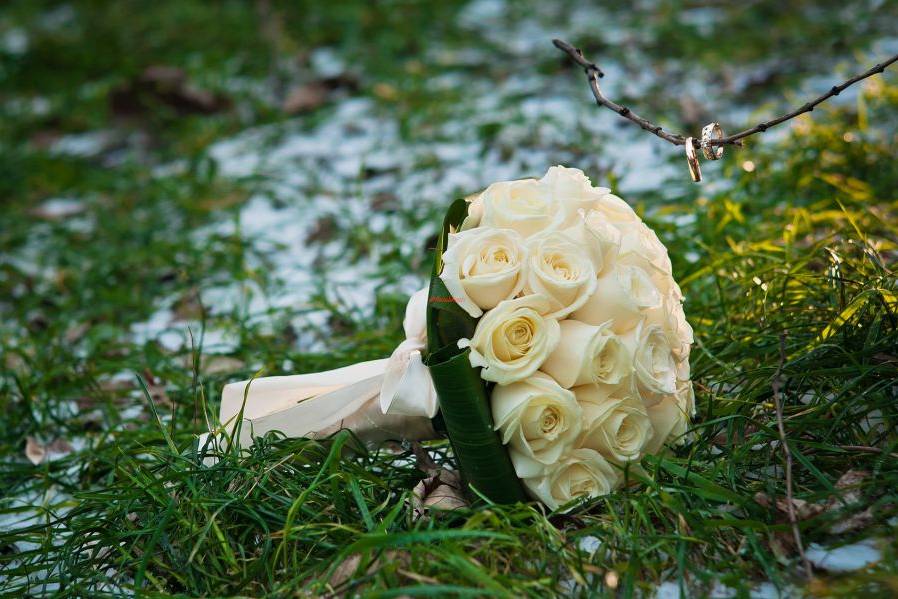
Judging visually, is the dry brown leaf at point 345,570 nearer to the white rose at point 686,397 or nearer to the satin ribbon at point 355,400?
the satin ribbon at point 355,400

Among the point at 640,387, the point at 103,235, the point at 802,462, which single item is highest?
the point at 640,387

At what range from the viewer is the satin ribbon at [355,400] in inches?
55.6

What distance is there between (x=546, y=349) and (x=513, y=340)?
0.05 meters

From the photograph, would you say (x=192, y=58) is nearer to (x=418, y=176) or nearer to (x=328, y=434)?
(x=418, y=176)

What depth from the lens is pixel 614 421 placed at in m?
1.36

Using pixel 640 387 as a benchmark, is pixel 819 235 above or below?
below

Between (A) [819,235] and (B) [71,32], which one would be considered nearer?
(A) [819,235]

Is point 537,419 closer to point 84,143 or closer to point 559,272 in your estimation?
point 559,272

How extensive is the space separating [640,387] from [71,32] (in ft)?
17.7

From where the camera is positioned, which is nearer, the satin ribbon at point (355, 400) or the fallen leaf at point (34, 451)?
the satin ribbon at point (355, 400)

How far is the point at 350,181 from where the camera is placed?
3.42 metres

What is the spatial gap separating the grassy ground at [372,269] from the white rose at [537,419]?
0.10 m

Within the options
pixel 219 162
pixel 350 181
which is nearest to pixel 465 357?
pixel 350 181

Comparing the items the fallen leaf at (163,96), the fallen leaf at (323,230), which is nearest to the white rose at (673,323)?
the fallen leaf at (323,230)
